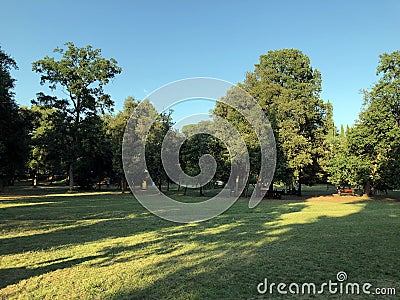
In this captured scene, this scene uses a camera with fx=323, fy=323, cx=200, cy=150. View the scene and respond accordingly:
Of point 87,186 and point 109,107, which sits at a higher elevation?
point 109,107

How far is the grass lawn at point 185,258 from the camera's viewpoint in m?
6.04

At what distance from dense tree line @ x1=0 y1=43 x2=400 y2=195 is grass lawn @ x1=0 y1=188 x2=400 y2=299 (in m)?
17.5

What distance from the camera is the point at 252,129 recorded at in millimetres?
30844

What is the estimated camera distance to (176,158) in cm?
3766

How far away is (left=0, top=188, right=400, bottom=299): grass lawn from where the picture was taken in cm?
604

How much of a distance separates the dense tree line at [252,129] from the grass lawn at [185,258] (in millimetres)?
17464

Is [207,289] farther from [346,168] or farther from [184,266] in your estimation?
[346,168]

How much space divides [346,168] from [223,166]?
1170cm

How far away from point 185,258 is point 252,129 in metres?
23.7

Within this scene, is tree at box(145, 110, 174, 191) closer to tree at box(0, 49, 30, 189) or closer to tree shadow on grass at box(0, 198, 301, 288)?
tree at box(0, 49, 30, 189)

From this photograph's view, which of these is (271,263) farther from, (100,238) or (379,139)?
(379,139)

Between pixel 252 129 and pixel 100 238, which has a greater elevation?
pixel 252 129

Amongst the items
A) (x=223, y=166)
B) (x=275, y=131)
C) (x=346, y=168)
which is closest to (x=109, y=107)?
(x=223, y=166)

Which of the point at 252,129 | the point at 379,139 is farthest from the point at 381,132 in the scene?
the point at 252,129
